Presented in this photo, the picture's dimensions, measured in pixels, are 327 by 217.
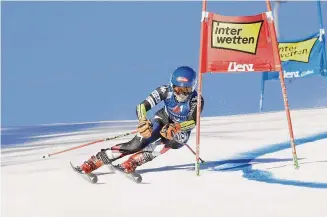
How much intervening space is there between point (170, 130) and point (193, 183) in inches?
23.8

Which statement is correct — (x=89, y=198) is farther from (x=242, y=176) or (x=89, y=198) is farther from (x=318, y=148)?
(x=318, y=148)

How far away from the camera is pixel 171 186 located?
17.9 feet

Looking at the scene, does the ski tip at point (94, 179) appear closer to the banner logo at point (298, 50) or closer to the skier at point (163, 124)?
the skier at point (163, 124)

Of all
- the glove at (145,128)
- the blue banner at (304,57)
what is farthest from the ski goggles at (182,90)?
the blue banner at (304,57)

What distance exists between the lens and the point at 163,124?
19.8 feet

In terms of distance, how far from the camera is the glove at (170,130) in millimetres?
5762

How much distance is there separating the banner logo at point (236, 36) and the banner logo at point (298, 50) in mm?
6433

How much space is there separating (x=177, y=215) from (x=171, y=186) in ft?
3.30

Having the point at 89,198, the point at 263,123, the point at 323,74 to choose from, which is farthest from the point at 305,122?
the point at 89,198

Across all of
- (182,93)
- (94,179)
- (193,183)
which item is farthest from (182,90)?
(94,179)

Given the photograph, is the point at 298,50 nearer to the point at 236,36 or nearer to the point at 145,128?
the point at 236,36

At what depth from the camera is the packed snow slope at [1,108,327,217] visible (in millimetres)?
4641

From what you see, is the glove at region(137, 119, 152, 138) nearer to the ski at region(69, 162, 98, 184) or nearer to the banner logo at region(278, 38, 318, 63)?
the ski at region(69, 162, 98, 184)

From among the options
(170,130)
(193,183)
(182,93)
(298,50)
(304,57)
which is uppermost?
(298,50)
